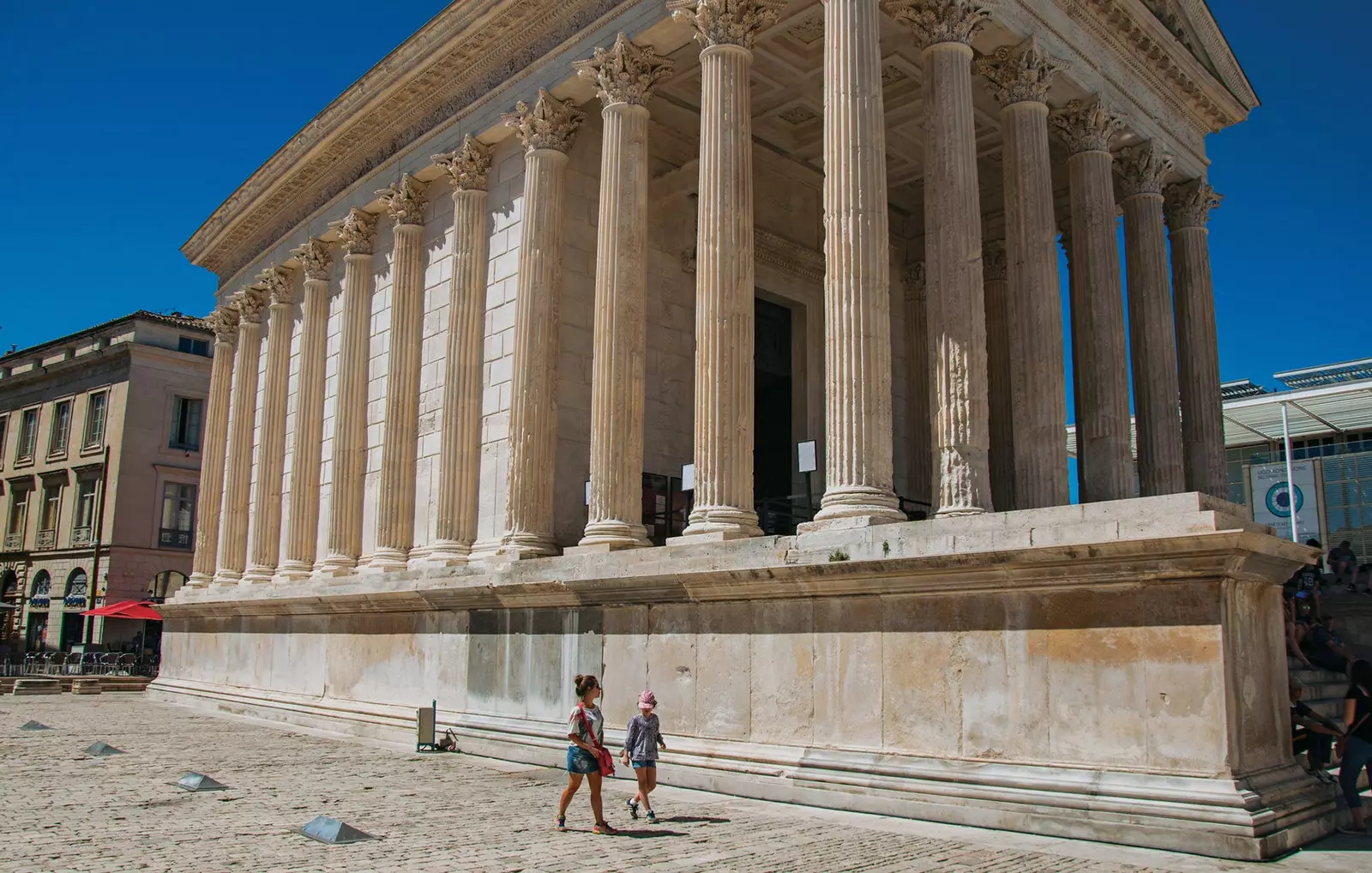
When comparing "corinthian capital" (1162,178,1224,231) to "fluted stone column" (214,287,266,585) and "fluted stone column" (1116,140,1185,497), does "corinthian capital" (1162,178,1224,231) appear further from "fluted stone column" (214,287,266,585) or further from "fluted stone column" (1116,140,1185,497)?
"fluted stone column" (214,287,266,585)

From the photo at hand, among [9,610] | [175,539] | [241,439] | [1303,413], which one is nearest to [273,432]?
[241,439]

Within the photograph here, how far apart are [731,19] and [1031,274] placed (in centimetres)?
578

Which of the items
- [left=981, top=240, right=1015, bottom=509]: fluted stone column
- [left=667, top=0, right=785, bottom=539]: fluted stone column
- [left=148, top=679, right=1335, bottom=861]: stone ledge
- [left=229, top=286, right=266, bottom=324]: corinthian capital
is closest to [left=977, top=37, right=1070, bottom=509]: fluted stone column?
[left=667, top=0, right=785, bottom=539]: fluted stone column

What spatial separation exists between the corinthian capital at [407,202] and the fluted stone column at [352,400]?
183 cm

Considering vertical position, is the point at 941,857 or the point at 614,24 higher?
the point at 614,24

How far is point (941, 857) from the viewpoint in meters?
9.18

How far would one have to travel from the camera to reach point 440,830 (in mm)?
10359

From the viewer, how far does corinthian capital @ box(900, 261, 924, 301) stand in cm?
2542

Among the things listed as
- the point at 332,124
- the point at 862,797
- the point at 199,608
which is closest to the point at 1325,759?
the point at 862,797

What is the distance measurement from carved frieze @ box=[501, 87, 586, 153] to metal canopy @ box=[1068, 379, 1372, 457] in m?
24.0

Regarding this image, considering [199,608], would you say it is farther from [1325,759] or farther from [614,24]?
[1325,759]

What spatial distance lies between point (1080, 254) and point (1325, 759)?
9.36 metres

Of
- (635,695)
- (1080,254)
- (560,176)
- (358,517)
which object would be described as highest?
(560,176)

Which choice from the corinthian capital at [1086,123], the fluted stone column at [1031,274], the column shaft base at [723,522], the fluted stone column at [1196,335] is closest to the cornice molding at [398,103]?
the fluted stone column at [1031,274]
